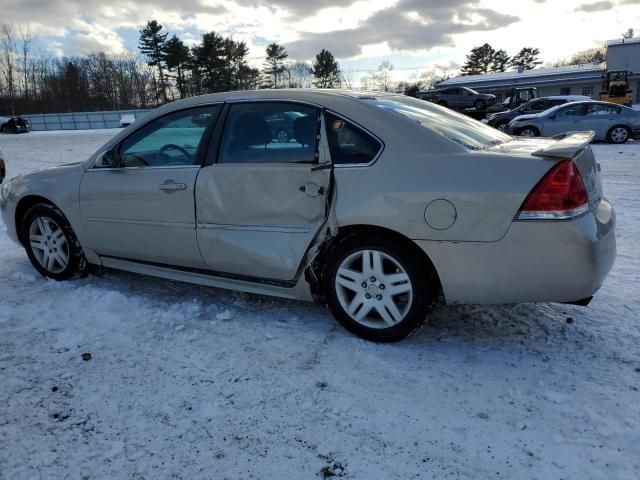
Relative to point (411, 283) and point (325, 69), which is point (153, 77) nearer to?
point (325, 69)

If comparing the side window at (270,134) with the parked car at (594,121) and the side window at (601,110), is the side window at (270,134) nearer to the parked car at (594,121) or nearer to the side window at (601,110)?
the parked car at (594,121)

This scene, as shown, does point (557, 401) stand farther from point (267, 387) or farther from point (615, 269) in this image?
point (615, 269)

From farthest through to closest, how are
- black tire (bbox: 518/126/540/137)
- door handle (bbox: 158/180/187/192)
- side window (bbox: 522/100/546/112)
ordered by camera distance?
1. side window (bbox: 522/100/546/112)
2. black tire (bbox: 518/126/540/137)
3. door handle (bbox: 158/180/187/192)

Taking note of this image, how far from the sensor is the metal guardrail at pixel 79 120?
46.7m

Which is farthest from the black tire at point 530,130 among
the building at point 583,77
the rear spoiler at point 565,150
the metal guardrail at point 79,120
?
the metal guardrail at point 79,120

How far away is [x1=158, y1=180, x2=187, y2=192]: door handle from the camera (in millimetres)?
3452

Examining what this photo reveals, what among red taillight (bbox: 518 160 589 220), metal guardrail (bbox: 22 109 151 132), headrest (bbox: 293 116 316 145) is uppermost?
metal guardrail (bbox: 22 109 151 132)

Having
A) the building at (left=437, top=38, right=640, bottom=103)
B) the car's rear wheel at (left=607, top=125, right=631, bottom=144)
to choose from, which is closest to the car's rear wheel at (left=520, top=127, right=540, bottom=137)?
the car's rear wheel at (left=607, top=125, right=631, bottom=144)

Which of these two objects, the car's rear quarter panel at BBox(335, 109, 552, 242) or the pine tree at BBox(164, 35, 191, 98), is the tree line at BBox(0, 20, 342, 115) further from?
the car's rear quarter panel at BBox(335, 109, 552, 242)

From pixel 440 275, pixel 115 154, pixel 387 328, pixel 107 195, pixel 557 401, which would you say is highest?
pixel 115 154

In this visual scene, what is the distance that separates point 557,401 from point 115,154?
3487 millimetres

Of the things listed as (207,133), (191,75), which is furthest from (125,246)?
(191,75)

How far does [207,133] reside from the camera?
348 centimetres

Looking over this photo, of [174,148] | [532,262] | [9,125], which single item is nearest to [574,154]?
[532,262]
